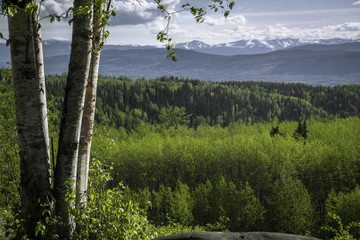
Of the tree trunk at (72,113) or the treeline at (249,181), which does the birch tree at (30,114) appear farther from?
the treeline at (249,181)

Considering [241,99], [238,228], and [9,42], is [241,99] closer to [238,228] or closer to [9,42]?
[238,228]

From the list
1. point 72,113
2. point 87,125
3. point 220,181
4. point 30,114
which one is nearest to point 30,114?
point 30,114

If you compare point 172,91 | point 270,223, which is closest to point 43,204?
point 270,223

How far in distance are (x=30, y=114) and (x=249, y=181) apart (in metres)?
47.2

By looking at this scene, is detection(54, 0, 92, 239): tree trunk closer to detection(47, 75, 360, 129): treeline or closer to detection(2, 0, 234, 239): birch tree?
detection(2, 0, 234, 239): birch tree

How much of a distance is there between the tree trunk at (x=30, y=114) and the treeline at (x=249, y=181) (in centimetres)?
1970

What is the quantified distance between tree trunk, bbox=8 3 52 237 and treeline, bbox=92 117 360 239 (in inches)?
776

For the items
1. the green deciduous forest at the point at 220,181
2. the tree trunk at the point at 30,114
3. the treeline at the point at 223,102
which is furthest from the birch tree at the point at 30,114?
the treeline at the point at 223,102

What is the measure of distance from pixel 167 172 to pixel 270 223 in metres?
20.6

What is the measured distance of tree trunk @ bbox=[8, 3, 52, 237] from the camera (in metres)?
4.50

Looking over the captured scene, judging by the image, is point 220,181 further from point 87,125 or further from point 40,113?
point 40,113

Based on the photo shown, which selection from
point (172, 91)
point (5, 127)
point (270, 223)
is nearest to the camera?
point (5, 127)

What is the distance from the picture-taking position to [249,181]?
48.7 metres

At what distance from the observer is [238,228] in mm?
39438
